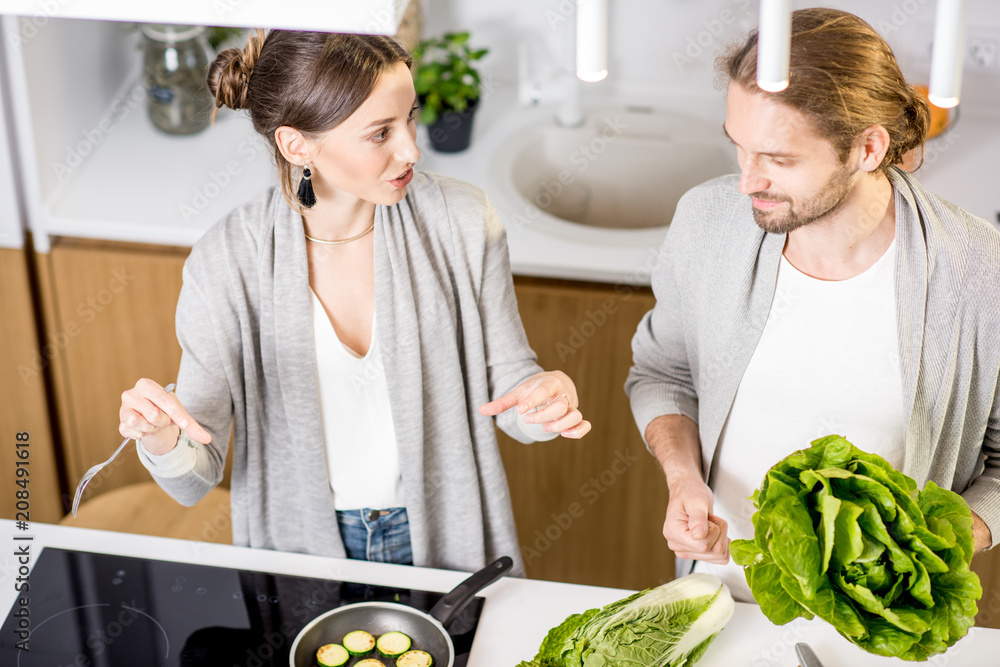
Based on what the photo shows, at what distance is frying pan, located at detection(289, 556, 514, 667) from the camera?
121cm

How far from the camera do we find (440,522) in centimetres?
153

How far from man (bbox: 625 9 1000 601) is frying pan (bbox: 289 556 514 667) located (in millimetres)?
298

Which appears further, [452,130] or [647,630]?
[452,130]

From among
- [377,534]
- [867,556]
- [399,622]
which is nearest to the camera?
[867,556]

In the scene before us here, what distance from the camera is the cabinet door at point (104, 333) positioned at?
6.88ft

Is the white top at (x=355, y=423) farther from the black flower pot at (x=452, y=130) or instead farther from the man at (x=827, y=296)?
the black flower pot at (x=452, y=130)

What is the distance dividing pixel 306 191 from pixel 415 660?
63 centimetres

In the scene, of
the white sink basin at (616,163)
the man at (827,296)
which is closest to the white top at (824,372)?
the man at (827,296)

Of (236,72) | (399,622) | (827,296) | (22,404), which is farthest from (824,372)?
(22,404)

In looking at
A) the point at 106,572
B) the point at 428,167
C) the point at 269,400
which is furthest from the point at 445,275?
the point at 428,167

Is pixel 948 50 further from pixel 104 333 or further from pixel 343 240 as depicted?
pixel 104 333

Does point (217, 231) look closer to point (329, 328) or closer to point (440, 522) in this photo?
point (329, 328)

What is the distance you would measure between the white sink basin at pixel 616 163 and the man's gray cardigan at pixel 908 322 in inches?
33.3

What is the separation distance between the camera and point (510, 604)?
1309mm
